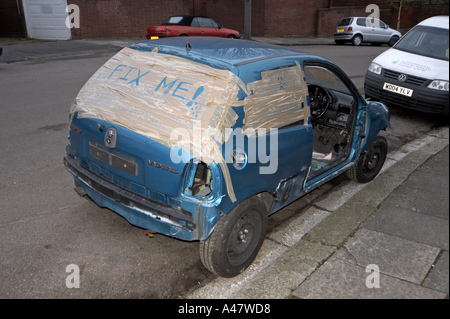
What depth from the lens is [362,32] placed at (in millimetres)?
24219

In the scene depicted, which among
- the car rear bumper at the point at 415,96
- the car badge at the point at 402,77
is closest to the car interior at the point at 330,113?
the car rear bumper at the point at 415,96

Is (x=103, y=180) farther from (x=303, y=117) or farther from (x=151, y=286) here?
(x=303, y=117)

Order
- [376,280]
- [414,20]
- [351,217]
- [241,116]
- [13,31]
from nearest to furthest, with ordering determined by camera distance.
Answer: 1. [241,116]
2. [376,280]
3. [351,217]
4. [13,31]
5. [414,20]

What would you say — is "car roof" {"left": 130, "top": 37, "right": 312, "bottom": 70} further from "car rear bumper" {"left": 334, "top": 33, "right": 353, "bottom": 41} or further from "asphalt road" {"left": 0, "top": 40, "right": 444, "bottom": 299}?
"car rear bumper" {"left": 334, "top": 33, "right": 353, "bottom": 41}

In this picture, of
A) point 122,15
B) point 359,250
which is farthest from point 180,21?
point 359,250

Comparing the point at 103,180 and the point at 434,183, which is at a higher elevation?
the point at 103,180

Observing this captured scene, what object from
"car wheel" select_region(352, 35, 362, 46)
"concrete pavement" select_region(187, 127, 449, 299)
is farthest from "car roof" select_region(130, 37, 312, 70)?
"car wheel" select_region(352, 35, 362, 46)

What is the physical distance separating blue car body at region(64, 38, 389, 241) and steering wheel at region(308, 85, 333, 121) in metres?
1.03

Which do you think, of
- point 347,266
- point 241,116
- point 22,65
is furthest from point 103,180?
point 22,65

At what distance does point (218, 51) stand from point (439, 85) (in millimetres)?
6030

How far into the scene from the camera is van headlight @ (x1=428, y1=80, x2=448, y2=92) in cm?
802

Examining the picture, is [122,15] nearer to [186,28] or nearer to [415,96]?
[186,28]

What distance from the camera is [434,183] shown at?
18.3 ft

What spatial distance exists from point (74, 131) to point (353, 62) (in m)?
14.0
